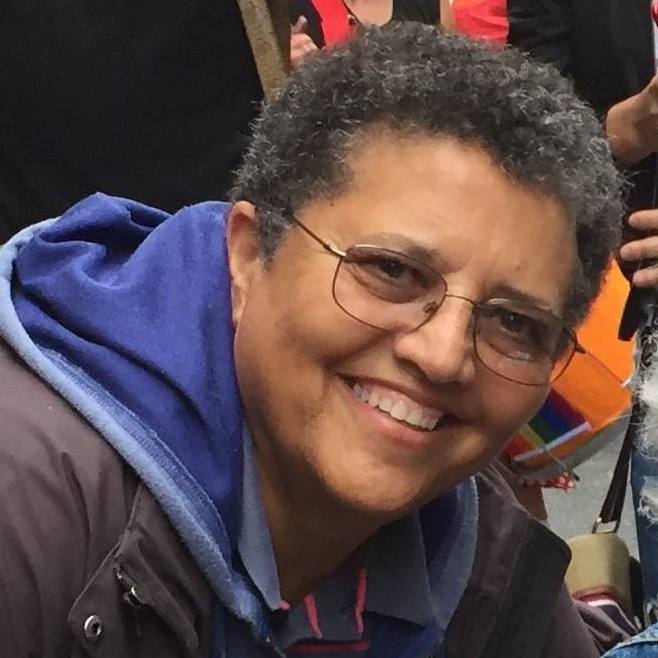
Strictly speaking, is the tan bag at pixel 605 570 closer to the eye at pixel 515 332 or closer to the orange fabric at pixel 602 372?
A: the orange fabric at pixel 602 372

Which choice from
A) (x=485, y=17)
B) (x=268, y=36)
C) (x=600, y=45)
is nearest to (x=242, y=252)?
(x=268, y=36)

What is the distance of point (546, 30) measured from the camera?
6.46 ft

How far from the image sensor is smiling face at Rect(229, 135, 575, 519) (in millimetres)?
996

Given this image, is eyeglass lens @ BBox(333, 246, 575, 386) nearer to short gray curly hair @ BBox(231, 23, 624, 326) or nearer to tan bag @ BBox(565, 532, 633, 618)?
short gray curly hair @ BBox(231, 23, 624, 326)

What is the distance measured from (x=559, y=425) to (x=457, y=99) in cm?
87

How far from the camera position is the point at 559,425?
1.80 meters

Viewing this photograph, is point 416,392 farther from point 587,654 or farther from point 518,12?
point 518,12

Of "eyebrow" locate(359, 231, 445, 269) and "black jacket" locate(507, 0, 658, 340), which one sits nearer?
"eyebrow" locate(359, 231, 445, 269)

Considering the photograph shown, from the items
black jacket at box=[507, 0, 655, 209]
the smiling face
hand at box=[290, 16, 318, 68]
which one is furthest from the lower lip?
black jacket at box=[507, 0, 655, 209]

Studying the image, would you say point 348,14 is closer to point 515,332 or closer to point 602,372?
point 602,372

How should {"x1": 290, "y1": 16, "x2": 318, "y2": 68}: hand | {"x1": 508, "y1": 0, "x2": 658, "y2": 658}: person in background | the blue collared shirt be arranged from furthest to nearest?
{"x1": 290, "y1": 16, "x2": 318, "y2": 68}: hand
{"x1": 508, "y1": 0, "x2": 658, "y2": 658}: person in background
the blue collared shirt

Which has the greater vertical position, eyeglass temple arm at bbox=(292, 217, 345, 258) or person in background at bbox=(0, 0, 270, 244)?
eyeglass temple arm at bbox=(292, 217, 345, 258)

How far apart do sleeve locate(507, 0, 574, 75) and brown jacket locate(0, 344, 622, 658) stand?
116 cm

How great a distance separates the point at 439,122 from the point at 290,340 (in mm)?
215
